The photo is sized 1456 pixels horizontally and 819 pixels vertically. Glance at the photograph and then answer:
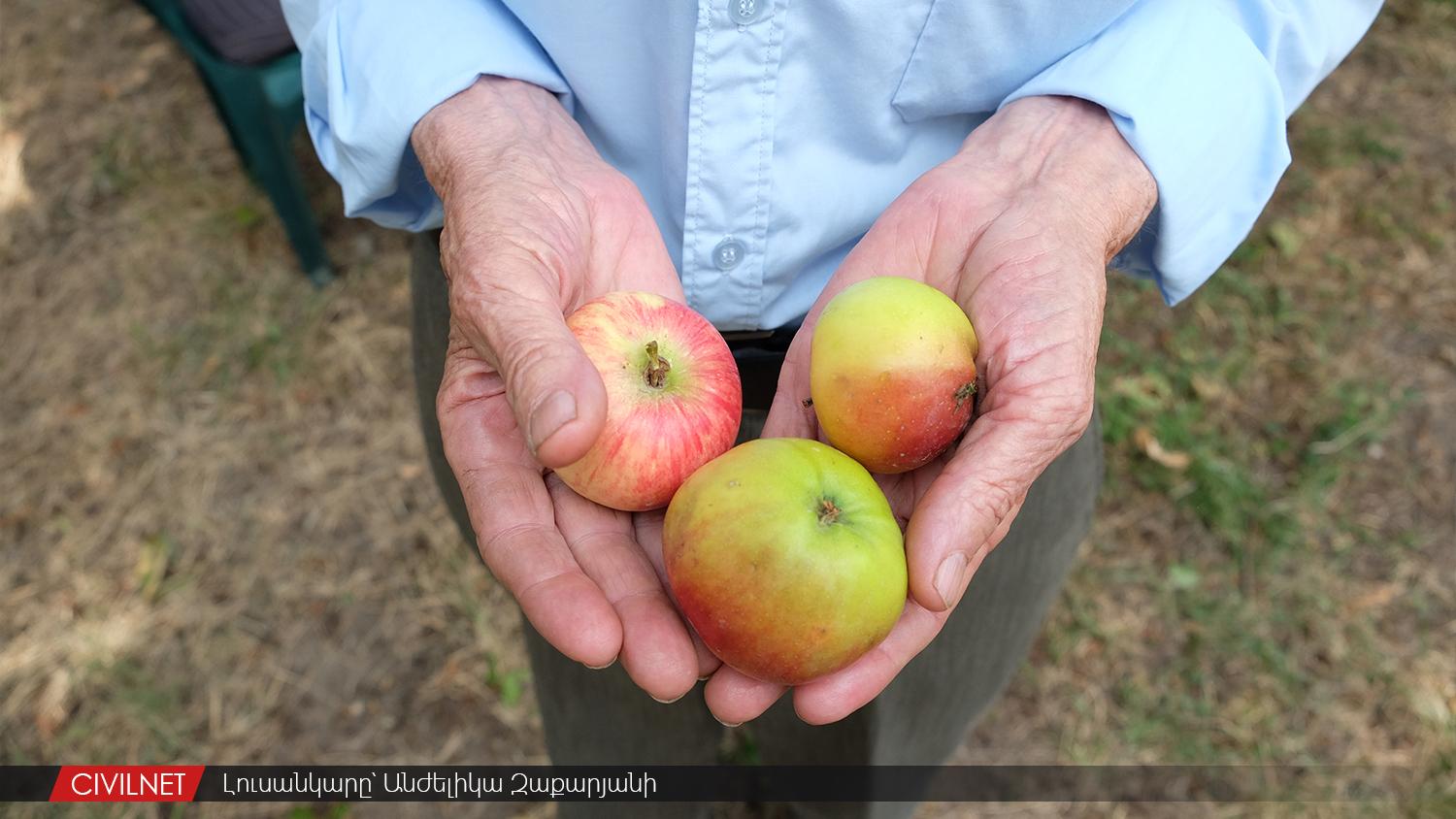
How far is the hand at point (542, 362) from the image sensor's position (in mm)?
1372

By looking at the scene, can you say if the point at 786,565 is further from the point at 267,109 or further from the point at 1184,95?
the point at 267,109

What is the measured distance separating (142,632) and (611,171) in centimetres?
236

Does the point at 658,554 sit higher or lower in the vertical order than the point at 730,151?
lower

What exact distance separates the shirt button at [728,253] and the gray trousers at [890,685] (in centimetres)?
48

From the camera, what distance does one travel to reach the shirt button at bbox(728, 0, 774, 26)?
146 centimetres

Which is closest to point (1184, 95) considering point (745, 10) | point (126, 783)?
point (745, 10)

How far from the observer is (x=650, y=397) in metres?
1.63

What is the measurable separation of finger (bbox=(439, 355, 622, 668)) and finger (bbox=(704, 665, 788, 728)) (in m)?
0.19

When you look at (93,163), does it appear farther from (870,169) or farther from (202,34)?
(870,169)

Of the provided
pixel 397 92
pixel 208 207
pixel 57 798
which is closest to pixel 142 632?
pixel 57 798

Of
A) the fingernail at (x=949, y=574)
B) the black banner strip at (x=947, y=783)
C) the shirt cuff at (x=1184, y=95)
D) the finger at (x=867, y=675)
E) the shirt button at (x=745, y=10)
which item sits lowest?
the black banner strip at (x=947, y=783)

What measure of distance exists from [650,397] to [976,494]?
0.51 m

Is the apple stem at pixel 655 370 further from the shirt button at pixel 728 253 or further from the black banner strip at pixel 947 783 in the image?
the black banner strip at pixel 947 783

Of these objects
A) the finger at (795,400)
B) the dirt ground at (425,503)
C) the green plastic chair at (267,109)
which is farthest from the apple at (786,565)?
the green plastic chair at (267,109)
